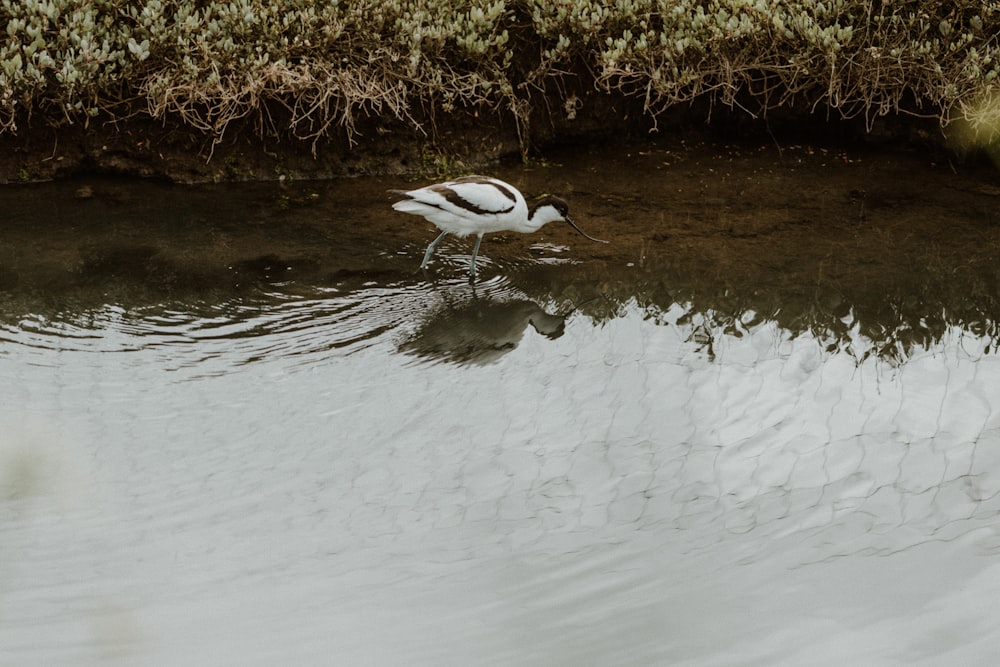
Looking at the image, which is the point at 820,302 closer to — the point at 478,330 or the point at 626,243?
the point at 626,243

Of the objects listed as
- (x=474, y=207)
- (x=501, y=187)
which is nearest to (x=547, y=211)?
(x=501, y=187)

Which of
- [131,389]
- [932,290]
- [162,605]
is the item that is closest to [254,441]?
[131,389]

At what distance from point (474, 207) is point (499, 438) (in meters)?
1.93

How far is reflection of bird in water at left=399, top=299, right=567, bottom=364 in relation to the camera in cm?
523

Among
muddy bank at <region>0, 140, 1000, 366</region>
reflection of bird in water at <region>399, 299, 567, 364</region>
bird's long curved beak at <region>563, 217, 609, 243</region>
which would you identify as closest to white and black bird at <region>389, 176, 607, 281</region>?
bird's long curved beak at <region>563, 217, 609, 243</region>

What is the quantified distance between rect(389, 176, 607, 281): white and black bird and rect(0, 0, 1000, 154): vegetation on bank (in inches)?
61.1

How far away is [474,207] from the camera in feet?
19.7

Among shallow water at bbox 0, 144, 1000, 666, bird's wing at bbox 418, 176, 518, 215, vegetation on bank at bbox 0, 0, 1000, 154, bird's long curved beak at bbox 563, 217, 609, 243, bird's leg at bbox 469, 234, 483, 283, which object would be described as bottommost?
shallow water at bbox 0, 144, 1000, 666

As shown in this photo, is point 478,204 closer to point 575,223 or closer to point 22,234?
point 575,223

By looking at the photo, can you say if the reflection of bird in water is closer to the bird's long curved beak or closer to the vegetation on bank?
the bird's long curved beak

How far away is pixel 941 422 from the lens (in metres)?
4.61

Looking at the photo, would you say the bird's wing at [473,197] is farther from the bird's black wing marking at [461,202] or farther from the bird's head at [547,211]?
the bird's head at [547,211]

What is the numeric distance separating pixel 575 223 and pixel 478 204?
1079 mm

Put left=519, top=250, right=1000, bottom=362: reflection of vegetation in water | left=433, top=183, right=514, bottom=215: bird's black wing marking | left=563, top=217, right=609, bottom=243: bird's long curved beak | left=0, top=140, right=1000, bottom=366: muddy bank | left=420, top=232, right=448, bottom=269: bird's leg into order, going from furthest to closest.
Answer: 1. left=563, top=217, right=609, bottom=243: bird's long curved beak
2. left=420, top=232, right=448, bottom=269: bird's leg
3. left=433, top=183, right=514, bottom=215: bird's black wing marking
4. left=0, top=140, right=1000, bottom=366: muddy bank
5. left=519, top=250, right=1000, bottom=362: reflection of vegetation in water
